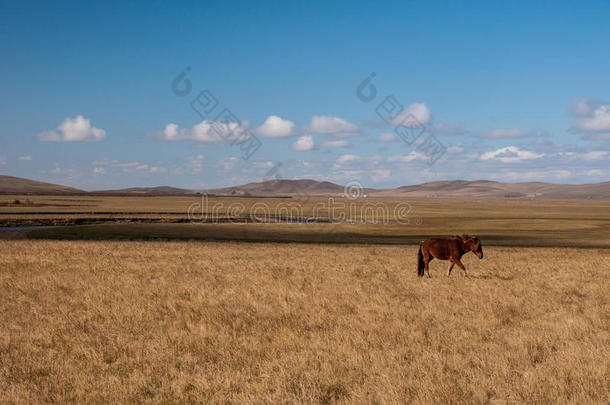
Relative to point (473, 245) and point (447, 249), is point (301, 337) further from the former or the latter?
point (473, 245)

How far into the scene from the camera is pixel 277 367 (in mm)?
7980

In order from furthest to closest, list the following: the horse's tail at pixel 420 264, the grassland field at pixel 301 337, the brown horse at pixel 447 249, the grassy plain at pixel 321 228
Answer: the grassy plain at pixel 321 228
the brown horse at pixel 447 249
the horse's tail at pixel 420 264
the grassland field at pixel 301 337

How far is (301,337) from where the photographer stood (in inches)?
377

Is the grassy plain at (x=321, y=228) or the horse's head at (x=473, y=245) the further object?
the grassy plain at (x=321, y=228)

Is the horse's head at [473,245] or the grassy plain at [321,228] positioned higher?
the horse's head at [473,245]

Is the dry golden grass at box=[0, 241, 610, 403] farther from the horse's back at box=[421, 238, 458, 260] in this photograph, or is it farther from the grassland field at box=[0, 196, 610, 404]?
the horse's back at box=[421, 238, 458, 260]

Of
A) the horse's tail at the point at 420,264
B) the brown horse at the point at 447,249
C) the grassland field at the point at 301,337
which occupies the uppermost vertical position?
the brown horse at the point at 447,249

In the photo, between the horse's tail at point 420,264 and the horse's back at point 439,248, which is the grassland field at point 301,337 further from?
the horse's back at point 439,248

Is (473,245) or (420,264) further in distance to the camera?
(473,245)

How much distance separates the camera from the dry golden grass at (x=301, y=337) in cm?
701

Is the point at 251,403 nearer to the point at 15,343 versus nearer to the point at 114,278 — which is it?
the point at 15,343

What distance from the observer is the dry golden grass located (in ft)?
23.0

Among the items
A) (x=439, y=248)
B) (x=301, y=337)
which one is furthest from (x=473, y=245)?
(x=301, y=337)

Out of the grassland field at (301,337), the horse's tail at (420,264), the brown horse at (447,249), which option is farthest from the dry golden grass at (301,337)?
the brown horse at (447,249)
